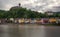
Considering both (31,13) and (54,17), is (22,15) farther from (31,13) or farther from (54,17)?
(54,17)

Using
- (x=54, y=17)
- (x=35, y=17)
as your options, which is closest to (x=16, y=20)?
(x=35, y=17)

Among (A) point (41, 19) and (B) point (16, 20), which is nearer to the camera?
(A) point (41, 19)

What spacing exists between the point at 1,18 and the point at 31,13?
24.1ft

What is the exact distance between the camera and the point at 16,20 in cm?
5328

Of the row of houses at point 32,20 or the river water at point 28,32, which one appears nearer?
the river water at point 28,32

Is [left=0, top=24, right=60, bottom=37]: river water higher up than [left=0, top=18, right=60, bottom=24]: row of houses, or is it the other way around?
[left=0, top=24, right=60, bottom=37]: river water

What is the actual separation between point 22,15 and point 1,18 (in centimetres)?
488

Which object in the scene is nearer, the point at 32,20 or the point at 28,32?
the point at 28,32

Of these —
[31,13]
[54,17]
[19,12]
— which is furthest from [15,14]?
[54,17]

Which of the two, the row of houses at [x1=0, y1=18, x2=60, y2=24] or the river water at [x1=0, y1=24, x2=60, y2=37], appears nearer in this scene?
the river water at [x1=0, y1=24, x2=60, y2=37]

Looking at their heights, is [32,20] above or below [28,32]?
below

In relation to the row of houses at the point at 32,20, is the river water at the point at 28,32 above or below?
above

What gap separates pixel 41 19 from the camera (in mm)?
49500

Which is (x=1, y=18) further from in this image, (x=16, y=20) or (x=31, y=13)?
(x=31, y=13)
